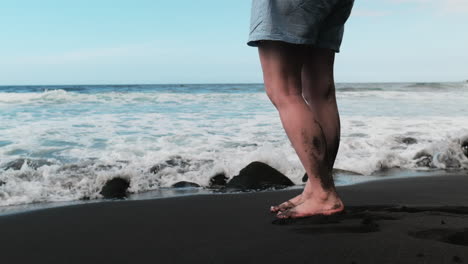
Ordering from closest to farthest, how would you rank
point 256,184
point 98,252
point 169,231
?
point 98,252
point 169,231
point 256,184

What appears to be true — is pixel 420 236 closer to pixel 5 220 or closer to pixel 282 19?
pixel 282 19

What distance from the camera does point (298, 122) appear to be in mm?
2074

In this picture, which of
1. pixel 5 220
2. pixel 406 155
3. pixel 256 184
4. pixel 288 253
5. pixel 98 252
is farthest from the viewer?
pixel 406 155

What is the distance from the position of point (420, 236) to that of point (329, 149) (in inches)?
26.6

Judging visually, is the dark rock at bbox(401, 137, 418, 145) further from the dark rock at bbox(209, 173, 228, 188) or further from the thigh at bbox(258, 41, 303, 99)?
the thigh at bbox(258, 41, 303, 99)

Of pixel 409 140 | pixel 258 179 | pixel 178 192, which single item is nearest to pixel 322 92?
pixel 258 179

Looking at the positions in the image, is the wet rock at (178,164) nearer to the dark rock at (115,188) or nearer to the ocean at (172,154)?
the ocean at (172,154)

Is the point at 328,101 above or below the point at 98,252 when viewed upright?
above

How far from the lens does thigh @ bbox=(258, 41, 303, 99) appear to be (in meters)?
2.10

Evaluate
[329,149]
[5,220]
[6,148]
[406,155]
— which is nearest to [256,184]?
[329,149]

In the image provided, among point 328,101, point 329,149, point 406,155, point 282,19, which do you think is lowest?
point 406,155

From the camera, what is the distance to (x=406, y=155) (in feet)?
16.3

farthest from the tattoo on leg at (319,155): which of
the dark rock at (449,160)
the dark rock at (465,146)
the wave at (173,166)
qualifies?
the dark rock at (465,146)

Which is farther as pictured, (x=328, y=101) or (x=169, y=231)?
(x=328, y=101)
